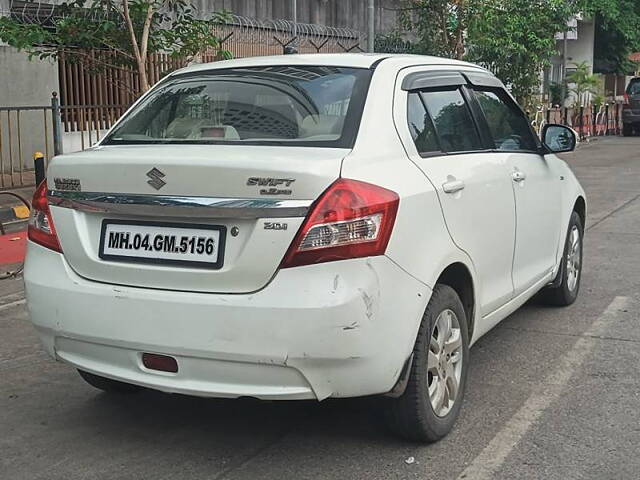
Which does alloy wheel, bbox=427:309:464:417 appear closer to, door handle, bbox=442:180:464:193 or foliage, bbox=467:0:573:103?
door handle, bbox=442:180:464:193

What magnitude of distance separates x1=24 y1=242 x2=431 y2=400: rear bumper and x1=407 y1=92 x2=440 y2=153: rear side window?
0.79 m

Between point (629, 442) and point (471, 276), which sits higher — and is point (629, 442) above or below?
below

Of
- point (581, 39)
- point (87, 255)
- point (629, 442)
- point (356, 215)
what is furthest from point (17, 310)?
point (581, 39)

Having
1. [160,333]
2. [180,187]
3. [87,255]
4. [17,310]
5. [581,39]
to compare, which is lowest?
[17,310]

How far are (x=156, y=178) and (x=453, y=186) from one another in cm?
138

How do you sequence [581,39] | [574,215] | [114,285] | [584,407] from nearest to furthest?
[114,285] < [584,407] < [574,215] < [581,39]

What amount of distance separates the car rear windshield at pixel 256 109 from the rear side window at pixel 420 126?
26 centimetres

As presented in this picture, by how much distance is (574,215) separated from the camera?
6.24m

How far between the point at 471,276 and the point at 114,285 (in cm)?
166

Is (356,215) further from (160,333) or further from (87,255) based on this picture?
(87,255)

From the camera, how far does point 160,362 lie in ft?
11.7

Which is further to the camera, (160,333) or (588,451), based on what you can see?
(588,451)

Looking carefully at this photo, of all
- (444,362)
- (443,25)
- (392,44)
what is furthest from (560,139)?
(392,44)

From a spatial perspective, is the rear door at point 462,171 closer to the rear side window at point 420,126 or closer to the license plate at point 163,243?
the rear side window at point 420,126
